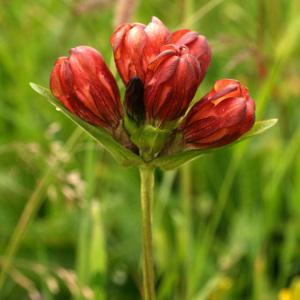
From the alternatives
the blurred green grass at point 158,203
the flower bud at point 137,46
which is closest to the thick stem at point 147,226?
the flower bud at point 137,46

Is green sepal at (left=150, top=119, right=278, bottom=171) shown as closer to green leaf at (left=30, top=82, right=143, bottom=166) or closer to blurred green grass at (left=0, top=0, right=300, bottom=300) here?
green leaf at (left=30, top=82, right=143, bottom=166)

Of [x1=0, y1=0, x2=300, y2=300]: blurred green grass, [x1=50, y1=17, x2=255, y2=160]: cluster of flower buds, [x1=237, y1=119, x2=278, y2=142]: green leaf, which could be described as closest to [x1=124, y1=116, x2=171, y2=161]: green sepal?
[x1=50, y1=17, x2=255, y2=160]: cluster of flower buds

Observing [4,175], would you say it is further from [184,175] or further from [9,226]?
[184,175]

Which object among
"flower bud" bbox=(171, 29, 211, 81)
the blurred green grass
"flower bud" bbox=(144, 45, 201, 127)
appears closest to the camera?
"flower bud" bbox=(144, 45, 201, 127)

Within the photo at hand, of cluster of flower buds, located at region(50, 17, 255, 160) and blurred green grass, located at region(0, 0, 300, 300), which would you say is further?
blurred green grass, located at region(0, 0, 300, 300)

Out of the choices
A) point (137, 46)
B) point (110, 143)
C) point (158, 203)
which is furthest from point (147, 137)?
point (158, 203)

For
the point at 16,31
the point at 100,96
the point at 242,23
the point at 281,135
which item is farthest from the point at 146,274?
the point at 242,23
